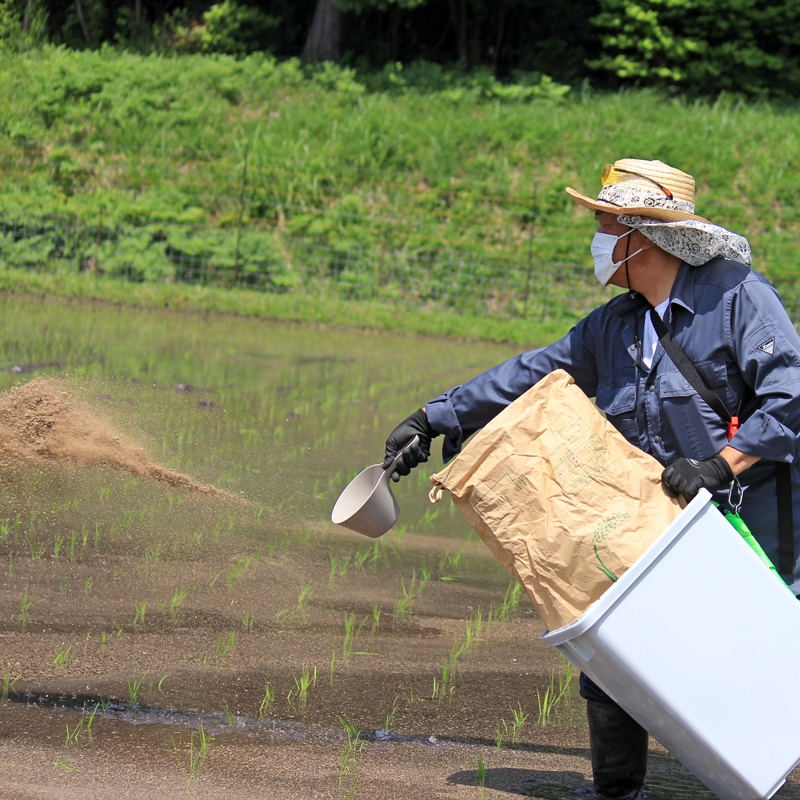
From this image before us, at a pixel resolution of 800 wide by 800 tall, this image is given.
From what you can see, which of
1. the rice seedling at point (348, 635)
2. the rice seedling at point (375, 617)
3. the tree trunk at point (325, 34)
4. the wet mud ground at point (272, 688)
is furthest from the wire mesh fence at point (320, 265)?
the rice seedling at point (348, 635)

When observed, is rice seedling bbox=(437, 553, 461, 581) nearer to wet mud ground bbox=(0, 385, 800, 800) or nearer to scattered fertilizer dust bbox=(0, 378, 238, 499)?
wet mud ground bbox=(0, 385, 800, 800)

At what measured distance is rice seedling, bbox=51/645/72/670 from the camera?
4.08 metres

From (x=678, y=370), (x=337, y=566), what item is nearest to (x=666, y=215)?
(x=678, y=370)

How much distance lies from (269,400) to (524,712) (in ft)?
18.4

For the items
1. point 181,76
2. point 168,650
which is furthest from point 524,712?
point 181,76

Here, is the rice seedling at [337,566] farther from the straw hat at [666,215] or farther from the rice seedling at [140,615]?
the straw hat at [666,215]

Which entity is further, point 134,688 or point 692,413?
point 134,688

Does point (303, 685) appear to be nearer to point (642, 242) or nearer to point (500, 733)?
point (500, 733)

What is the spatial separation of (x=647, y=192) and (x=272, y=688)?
2.12 m

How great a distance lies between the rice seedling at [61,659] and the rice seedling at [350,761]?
1.01 metres

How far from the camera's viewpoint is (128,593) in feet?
15.9

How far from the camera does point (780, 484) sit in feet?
10.6

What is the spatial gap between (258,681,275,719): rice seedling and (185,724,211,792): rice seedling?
24cm

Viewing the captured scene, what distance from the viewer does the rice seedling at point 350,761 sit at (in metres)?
3.35
